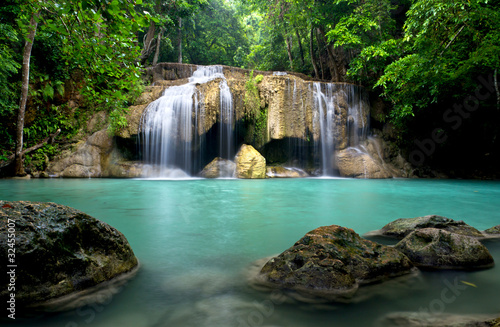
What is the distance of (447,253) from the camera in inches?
98.0

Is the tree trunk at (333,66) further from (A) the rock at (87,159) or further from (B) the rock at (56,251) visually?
(B) the rock at (56,251)

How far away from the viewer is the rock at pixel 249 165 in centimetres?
1293

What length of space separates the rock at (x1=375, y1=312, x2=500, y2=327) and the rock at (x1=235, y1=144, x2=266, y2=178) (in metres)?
11.3

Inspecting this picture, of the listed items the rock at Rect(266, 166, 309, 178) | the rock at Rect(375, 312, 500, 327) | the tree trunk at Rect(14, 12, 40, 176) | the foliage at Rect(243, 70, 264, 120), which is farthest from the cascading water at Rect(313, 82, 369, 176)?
the rock at Rect(375, 312, 500, 327)

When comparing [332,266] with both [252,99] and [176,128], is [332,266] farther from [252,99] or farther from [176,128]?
[252,99]

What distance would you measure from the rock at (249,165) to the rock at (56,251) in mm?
10618

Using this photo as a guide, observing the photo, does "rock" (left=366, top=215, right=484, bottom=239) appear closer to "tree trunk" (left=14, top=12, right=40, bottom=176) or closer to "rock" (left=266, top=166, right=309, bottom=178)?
"rock" (left=266, top=166, right=309, bottom=178)

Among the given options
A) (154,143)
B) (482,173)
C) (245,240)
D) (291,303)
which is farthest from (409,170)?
(291,303)

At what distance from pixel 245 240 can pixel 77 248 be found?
1.93m

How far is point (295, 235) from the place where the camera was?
3729mm

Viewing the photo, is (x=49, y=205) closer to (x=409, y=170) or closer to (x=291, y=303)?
(x=291, y=303)

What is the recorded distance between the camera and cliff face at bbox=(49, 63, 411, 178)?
13.0 m

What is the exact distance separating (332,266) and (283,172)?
39.7 feet

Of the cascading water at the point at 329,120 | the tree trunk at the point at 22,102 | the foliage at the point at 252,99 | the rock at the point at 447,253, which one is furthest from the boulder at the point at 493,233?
the tree trunk at the point at 22,102
